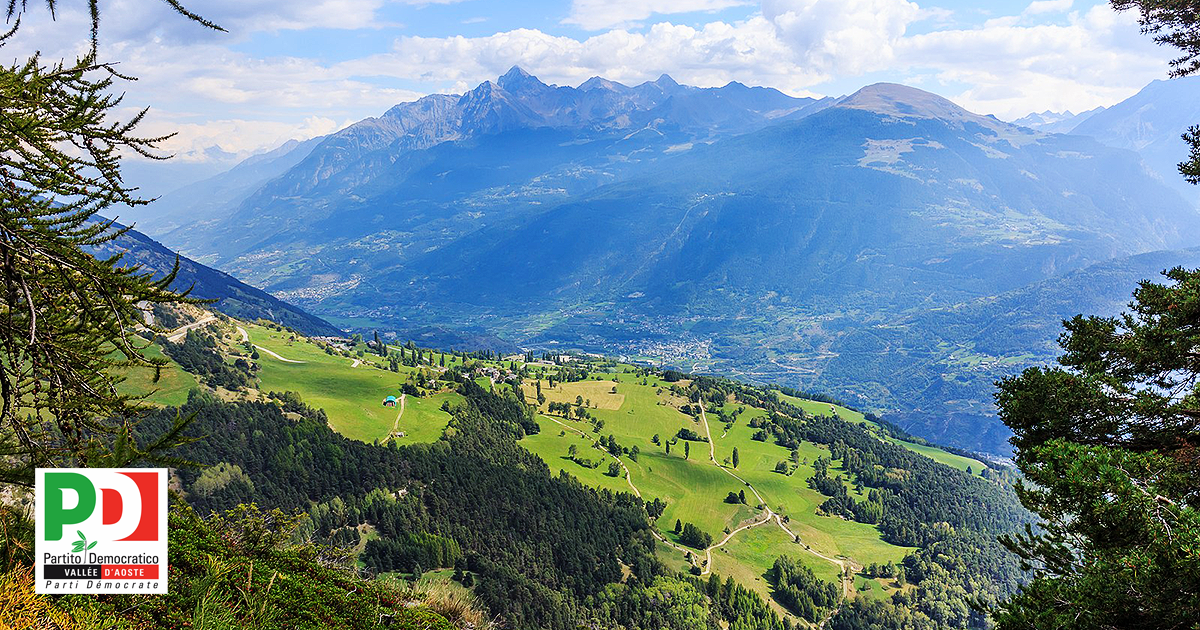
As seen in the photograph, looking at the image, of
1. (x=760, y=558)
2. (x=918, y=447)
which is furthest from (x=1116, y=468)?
(x=918, y=447)

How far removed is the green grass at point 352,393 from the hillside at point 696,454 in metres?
0.46

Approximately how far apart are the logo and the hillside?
177ft

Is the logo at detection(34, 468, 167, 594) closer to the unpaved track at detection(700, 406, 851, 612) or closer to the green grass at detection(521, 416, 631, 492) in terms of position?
the unpaved track at detection(700, 406, 851, 612)

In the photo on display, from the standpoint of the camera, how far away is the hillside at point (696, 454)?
319 feet

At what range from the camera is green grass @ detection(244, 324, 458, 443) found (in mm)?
101125

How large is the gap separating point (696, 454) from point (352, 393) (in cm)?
7519

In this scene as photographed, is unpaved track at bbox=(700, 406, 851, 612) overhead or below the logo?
below

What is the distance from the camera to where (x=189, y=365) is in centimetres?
10444

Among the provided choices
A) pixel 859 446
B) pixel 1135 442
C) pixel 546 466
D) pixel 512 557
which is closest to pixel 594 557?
pixel 512 557

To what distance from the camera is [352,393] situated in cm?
11719

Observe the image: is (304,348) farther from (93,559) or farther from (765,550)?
(93,559)

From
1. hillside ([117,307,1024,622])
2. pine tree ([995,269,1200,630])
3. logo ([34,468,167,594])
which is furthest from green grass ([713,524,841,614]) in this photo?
logo ([34,468,167,594])

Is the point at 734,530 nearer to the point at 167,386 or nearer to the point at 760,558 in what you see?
the point at 760,558

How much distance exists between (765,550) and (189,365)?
106173 mm
